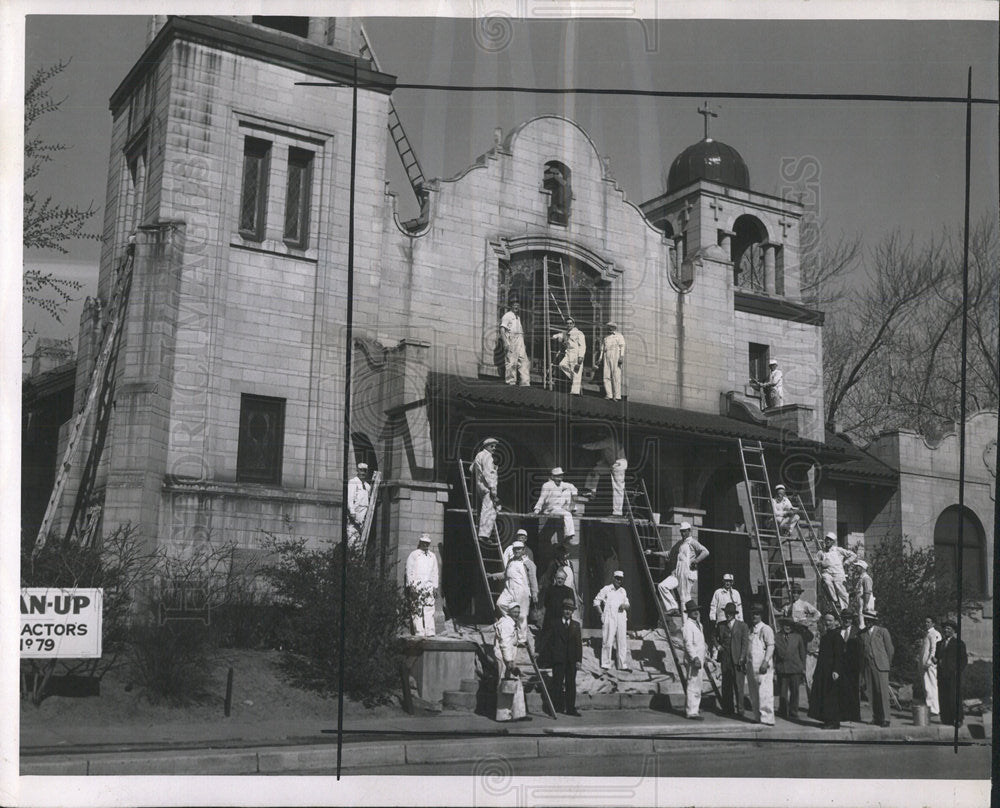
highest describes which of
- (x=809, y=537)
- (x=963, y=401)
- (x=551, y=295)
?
(x=551, y=295)

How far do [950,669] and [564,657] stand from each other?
15.9 ft

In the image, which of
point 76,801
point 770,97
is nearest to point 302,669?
point 76,801

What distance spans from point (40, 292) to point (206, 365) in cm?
204

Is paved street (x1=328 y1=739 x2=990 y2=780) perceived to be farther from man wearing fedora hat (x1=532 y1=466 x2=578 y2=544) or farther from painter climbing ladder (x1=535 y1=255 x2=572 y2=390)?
painter climbing ladder (x1=535 y1=255 x2=572 y2=390)

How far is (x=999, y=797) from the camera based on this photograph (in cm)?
1312

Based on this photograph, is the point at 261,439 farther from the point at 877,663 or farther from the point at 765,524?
the point at 877,663

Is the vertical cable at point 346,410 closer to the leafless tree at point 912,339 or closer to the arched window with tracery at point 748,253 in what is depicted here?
the arched window with tracery at point 748,253

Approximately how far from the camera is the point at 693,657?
1453 cm

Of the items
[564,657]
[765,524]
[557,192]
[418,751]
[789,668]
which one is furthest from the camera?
[557,192]

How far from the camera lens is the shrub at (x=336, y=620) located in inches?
516

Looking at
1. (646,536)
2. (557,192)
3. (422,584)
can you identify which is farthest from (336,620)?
(557,192)

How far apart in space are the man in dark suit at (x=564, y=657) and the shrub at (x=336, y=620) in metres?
1.78

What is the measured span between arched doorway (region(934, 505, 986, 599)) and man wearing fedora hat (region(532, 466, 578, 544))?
473cm

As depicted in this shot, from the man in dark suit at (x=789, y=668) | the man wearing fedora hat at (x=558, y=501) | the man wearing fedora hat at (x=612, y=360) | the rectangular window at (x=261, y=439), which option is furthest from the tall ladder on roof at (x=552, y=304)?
the man in dark suit at (x=789, y=668)
